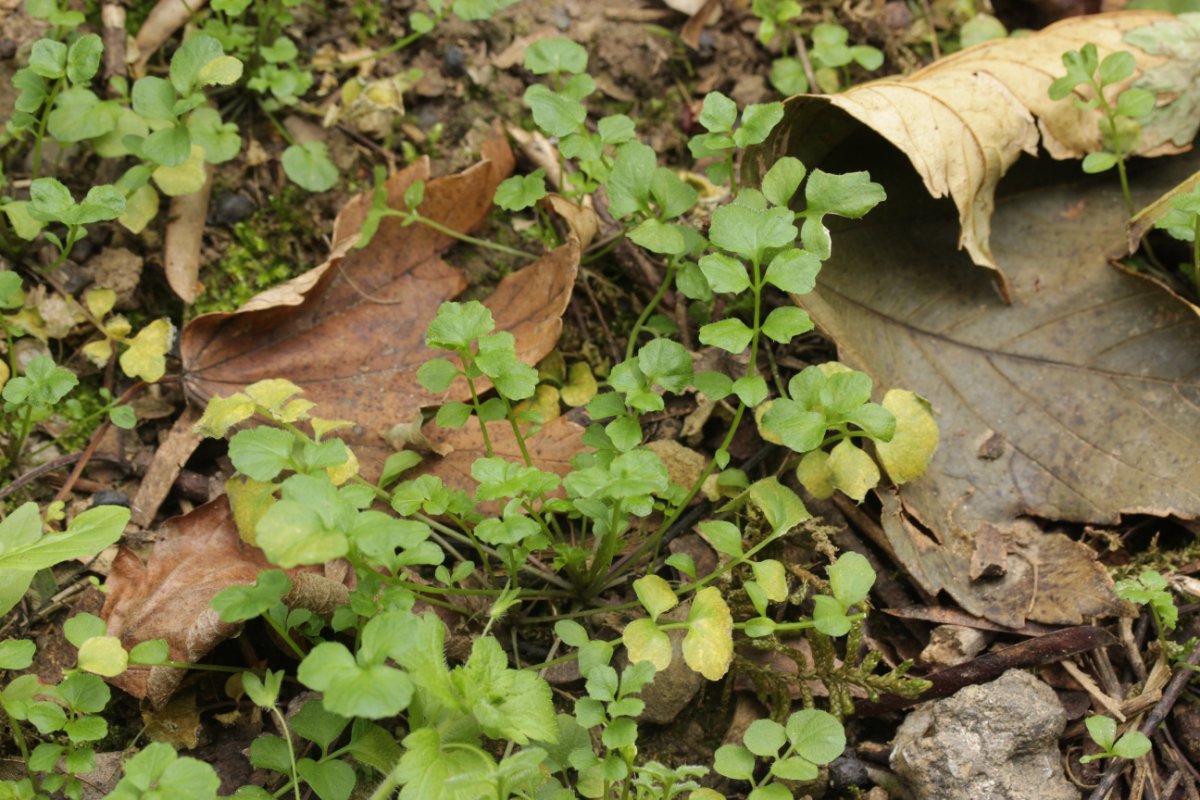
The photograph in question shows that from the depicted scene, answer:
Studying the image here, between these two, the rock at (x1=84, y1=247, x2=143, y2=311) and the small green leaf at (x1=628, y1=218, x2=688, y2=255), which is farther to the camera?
the rock at (x1=84, y1=247, x2=143, y2=311)

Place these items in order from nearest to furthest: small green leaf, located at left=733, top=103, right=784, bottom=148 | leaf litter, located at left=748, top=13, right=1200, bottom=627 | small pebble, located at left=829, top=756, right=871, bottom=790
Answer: small pebble, located at left=829, top=756, right=871, bottom=790, small green leaf, located at left=733, top=103, right=784, bottom=148, leaf litter, located at left=748, top=13, right=1200, bottom=627

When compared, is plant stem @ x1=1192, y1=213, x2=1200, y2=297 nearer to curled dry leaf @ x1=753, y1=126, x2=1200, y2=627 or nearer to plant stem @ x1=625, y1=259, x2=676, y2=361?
curled dry leaf @ x1=753, y1=126, x2=1200, y2=627

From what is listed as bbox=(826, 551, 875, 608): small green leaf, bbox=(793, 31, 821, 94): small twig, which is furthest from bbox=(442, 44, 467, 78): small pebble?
bbox=(826, 551, 875, 608): small green leaf

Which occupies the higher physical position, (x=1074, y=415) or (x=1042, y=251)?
(x=1042, y=251)

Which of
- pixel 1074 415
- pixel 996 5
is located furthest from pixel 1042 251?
pixel 996 5

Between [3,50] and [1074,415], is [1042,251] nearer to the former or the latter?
[1074,415]

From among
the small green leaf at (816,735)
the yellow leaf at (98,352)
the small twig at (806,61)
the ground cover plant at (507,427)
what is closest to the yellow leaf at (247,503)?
the ground cover plant at (507,427)

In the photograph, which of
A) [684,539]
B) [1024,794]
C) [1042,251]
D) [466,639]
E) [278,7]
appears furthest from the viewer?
[278,7]
